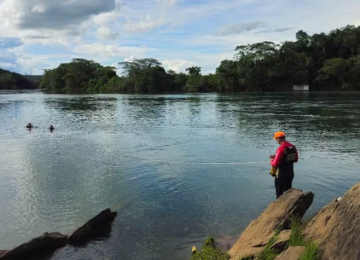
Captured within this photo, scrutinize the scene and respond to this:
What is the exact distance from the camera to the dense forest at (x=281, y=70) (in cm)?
12669

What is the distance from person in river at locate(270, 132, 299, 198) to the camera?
11.8 m

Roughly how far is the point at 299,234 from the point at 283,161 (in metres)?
3.74

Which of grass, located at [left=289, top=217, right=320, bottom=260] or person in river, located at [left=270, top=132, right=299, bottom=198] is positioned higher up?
person in river, located at [left=270, top=132, right=299, bottom=198]

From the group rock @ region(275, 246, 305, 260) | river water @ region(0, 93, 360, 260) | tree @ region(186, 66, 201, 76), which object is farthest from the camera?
tree @ region(186, 66, 201, 76)

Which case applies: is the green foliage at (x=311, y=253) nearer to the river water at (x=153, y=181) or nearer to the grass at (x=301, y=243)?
the grass at (x=301, y=243)

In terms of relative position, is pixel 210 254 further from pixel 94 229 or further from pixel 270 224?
pixel 94 229

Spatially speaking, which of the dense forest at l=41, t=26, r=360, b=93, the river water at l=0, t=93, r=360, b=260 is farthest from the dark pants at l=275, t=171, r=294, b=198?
the dense forest at l=41, t=26, r=360, b=93

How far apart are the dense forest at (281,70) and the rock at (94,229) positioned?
388 feet

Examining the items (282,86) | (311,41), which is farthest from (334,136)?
(311,41)

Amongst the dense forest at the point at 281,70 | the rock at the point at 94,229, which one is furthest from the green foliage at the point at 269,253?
the dense forest at the point at 281,70

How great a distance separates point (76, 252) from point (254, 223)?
5.22m

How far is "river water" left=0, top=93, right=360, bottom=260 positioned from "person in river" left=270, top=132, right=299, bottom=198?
208cm

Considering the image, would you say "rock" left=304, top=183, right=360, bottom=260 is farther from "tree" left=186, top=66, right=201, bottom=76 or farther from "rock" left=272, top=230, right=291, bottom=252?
"tree" left=186, top=66, right=201, bottom=76

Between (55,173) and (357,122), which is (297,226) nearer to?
(55,173)
